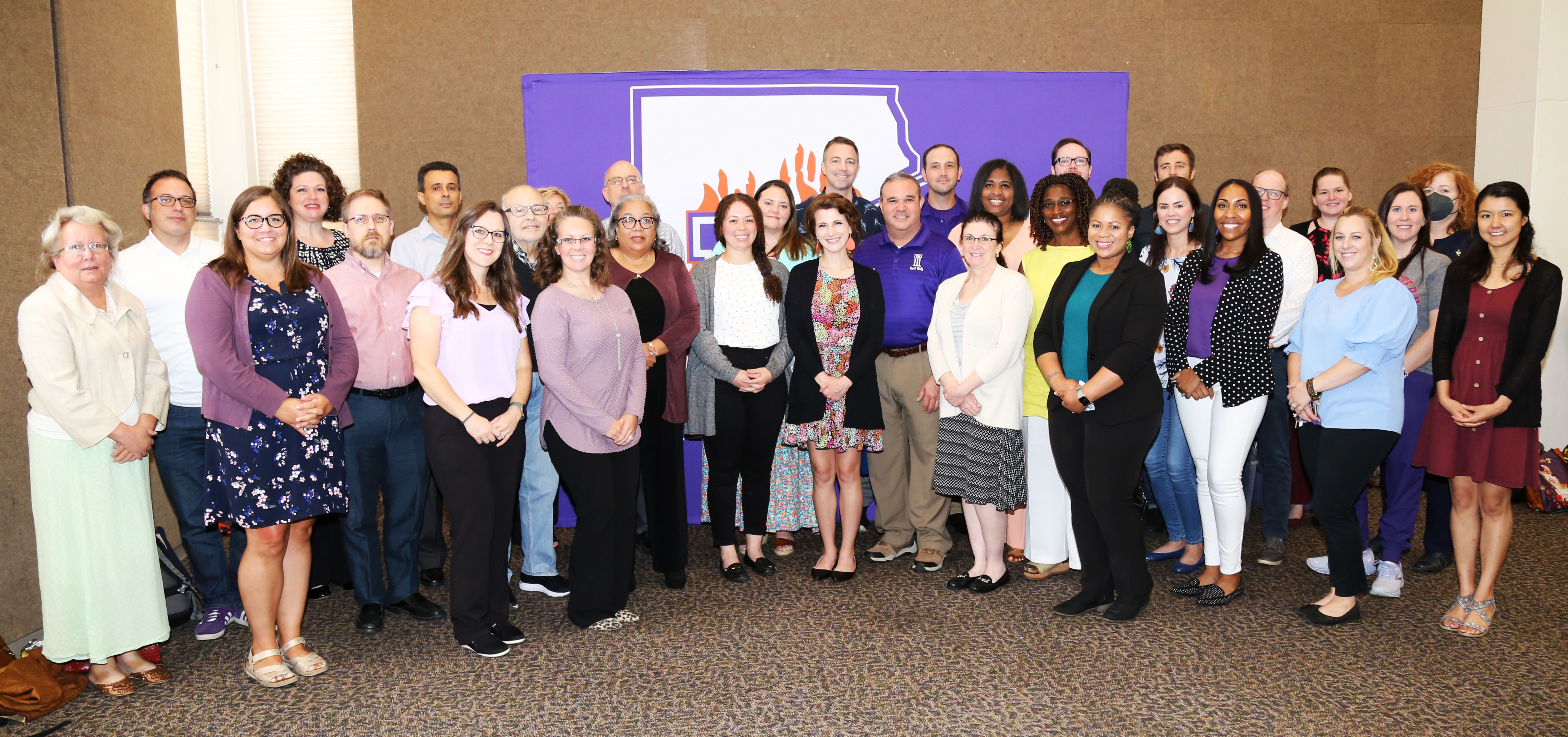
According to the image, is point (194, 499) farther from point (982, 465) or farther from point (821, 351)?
point (982, 465)

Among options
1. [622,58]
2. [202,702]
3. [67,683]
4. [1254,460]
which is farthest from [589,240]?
[1254,460]

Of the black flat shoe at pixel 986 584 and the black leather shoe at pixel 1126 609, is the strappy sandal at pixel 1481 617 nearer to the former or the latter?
the black leather shoe at pixel 1126 609

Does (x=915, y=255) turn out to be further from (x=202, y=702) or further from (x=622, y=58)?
(x=202, y=702)

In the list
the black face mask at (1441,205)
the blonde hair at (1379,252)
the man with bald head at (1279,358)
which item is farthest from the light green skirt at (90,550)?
the black face mask at (1441,205)

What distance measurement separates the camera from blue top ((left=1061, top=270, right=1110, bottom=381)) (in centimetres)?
345

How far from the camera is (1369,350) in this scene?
328cm

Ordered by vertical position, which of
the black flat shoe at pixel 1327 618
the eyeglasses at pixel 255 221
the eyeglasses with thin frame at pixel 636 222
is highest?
the eyeglasses with thin frame at pixel 636 222

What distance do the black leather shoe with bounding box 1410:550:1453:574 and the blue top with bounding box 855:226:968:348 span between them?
245cm

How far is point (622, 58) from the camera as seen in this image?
17.9 feet

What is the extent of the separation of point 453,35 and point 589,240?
2885 mm

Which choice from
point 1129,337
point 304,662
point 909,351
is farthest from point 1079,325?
point 304,662

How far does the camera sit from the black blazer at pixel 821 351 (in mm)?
3869

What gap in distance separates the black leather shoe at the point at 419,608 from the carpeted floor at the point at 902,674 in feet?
0.15

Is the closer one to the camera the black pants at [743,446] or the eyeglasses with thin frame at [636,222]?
the eyeglasses with thin frame at [636,222]
